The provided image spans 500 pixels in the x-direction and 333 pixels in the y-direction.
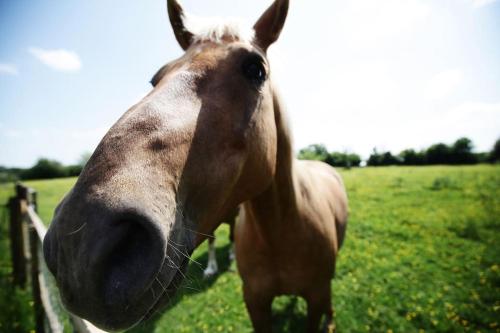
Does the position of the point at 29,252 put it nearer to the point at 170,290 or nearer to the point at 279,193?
the point at 279,193

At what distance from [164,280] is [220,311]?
191 inches

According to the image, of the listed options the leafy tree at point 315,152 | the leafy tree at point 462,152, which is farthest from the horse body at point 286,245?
the leafy tree at point 462,152

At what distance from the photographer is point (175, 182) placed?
4.03 feet

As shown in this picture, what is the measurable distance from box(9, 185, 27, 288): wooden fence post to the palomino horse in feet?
19.9

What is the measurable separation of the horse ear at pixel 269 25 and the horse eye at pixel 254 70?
1.23ft

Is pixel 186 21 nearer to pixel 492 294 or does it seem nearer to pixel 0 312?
pixel 0 312

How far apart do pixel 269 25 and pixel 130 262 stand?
1983 mm

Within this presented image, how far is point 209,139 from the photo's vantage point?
1468 mm

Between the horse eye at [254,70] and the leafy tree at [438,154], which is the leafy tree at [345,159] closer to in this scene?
the leafy tree at [438,154]

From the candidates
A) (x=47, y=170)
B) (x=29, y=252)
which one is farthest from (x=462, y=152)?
(x=47, y=170)

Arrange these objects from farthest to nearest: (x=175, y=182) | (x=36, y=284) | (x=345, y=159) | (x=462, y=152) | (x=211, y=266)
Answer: (x=462, y=152) < (x=345, y=159) < (x=211, y=266) < (x=36, y=284) < (x=175, y=182)

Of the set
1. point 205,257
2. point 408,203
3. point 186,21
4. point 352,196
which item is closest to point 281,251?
point 186,21

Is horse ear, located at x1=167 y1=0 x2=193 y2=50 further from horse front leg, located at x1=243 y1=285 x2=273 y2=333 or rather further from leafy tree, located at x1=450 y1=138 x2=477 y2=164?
leafy tree, located at x1=450 y1=138 x2=477 y2=164

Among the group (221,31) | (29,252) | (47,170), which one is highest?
(221,31)
